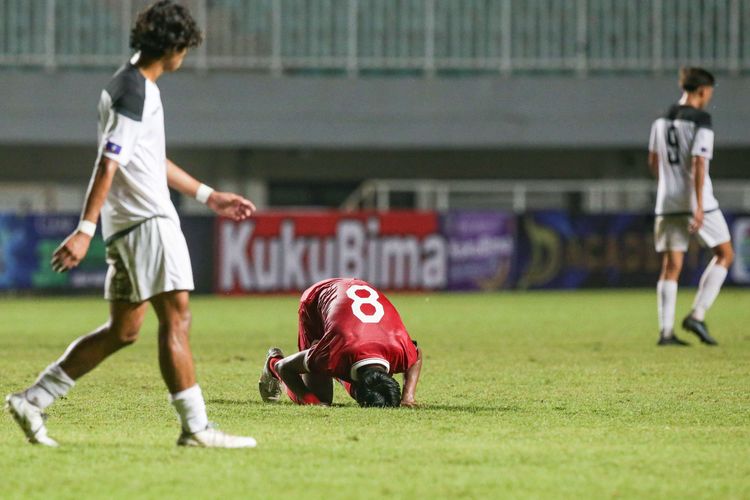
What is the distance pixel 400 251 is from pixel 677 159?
38.4ft

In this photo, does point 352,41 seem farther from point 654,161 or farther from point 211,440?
point 211,440

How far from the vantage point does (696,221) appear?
40.0 feet

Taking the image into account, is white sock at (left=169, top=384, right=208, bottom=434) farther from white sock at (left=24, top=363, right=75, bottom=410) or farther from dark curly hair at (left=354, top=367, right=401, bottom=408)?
dark curly hair at (left=354, top=367, right=401, bottom=408)

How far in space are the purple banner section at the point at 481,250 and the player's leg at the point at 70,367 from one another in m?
18.3

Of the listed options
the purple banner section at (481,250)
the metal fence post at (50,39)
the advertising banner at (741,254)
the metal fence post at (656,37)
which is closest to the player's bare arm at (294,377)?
the purple banner section at (481,250)

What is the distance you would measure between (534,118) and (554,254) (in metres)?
5.64

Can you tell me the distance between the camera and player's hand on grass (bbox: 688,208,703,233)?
12133 millimetres

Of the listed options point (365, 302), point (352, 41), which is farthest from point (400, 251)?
point (365, 302)

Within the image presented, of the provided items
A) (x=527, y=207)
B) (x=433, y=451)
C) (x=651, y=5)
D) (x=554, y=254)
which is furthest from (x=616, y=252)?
(x=433, y=451)

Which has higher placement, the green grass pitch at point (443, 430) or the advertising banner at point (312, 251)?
the green grass pitch at point (443, 430)

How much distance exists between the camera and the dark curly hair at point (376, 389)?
7.54 metres

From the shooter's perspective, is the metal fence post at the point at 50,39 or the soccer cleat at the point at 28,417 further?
the metal fence post at the point at 50,39

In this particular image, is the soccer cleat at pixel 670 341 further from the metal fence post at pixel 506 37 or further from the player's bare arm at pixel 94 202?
the metal fence post at pixel 506 37

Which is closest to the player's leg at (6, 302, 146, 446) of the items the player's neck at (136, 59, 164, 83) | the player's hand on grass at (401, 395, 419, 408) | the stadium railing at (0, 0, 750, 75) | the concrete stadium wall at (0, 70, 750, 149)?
the player's neck at (136, 59, 164, 83)
